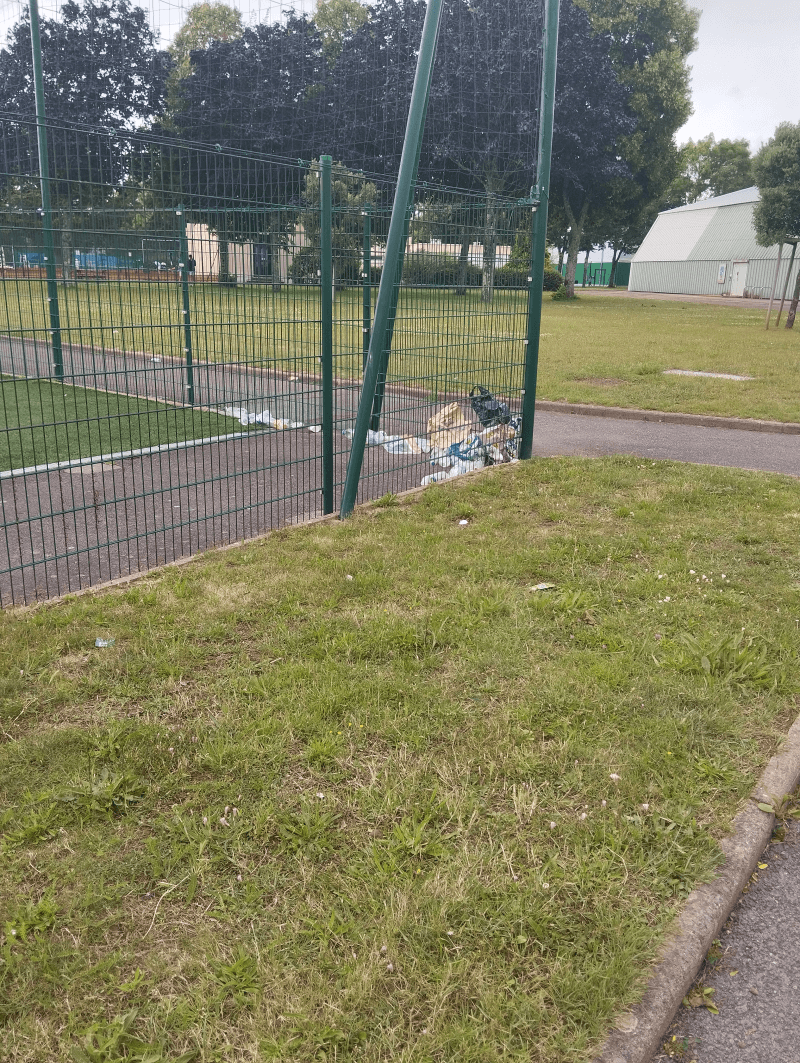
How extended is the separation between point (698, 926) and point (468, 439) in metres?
5.39

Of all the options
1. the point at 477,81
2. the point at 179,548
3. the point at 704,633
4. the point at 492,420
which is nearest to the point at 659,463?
the point at 492,420

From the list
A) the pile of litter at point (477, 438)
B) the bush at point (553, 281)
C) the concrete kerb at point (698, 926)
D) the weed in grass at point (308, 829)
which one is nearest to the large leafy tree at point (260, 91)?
the pile of litter at point (477, 438)

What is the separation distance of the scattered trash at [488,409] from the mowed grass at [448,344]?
0.51 feet

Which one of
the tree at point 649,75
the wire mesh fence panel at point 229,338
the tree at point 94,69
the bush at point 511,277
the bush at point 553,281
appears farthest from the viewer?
the bush at point 553,281

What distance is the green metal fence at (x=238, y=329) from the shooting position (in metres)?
4.88

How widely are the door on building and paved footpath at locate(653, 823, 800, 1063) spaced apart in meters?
50.8

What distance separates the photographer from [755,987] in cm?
212

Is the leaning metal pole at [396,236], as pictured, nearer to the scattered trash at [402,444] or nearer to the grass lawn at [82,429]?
the grass lawn at [82,429]

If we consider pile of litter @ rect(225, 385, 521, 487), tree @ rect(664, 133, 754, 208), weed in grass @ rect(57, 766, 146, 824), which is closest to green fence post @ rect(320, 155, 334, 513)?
pile of litter @ rect(225, 385, 521, 487)

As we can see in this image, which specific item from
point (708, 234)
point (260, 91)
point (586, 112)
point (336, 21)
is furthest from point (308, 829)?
point (708, 234)

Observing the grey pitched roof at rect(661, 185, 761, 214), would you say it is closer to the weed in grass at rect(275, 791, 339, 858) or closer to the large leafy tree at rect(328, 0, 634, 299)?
the large leafy tree at rect(328, 0, 634, 299)

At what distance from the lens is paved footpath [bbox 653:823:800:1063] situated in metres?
1.95

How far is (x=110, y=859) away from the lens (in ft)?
7.72

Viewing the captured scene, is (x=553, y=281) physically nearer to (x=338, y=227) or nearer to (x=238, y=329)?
(x=338, y=227)
